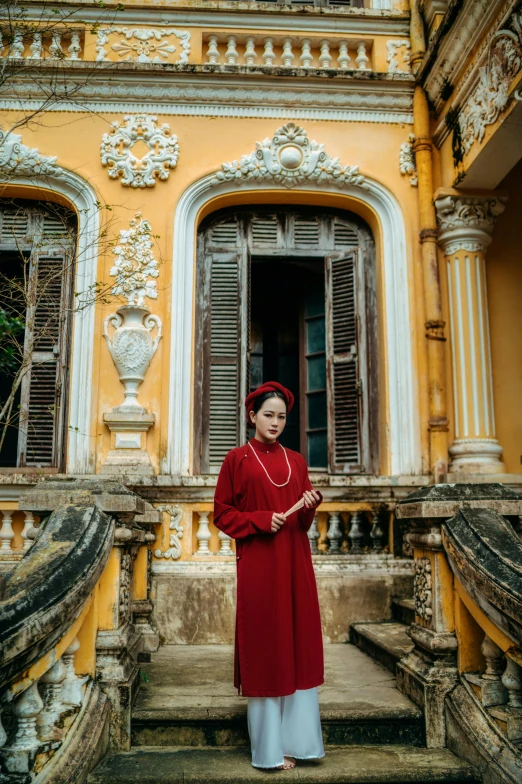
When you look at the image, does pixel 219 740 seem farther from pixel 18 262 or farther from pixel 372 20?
pixel 372 20

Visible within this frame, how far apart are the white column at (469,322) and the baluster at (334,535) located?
0.97 metres

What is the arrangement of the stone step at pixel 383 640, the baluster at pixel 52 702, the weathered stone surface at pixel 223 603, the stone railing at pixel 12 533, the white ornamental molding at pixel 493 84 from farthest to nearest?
the stone railing at pixel 12 533 < the weathered stone surface at pixel 223 603 < the white ornamental molding at pixel 493 84 < the stone step at pixel 383 640 < the baluster at pixel 52 702

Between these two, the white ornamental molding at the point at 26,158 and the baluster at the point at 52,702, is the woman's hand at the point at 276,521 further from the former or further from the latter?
the white ornamental molding at the point at 26,158

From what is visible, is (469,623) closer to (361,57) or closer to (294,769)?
(294,769)

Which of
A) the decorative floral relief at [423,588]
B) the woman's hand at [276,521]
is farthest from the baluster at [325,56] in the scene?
the woman's hand at [276,521]

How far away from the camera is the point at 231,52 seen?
225 inches

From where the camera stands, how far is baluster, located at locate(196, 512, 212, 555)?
5.03 metres

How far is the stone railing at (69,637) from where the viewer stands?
2.47 m

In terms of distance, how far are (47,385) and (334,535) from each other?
2.56 metres

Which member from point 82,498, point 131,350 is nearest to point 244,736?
point 82,498

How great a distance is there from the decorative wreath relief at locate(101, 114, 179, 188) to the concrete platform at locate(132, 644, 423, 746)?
3730 millimetres

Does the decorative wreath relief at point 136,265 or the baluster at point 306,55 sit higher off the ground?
the baluster at point 306,55

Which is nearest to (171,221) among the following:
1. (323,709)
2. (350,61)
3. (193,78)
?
(193,78)

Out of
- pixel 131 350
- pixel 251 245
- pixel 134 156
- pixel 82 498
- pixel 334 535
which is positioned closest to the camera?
pixel 82 498
